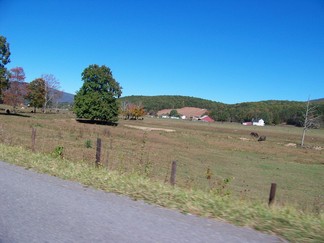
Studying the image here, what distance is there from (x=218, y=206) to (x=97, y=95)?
2592 inches

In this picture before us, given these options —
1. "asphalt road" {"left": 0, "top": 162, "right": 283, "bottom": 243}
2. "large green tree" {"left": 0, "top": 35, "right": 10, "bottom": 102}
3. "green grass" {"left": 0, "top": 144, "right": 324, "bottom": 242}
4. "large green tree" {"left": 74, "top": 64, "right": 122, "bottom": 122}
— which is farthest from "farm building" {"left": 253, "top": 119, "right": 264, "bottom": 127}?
"asphalt road" {"left": 0, "top": 162, "right": 283, "bottom": 243}

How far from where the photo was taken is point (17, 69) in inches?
3123

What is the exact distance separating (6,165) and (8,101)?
8130 centimetres

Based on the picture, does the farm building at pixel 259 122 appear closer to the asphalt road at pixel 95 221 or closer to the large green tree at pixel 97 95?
the large green tree at pixel 97 95

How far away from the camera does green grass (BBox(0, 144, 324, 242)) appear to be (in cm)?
535

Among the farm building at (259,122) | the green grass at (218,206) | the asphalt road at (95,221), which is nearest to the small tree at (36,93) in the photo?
the green grass at (218,206)

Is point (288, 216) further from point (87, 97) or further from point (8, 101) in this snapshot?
point (8, 101)

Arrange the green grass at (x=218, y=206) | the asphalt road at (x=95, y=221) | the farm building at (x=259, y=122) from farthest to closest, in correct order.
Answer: the farm building at (x=259, y=122) → the green grass at (x=218, y=206) → the asphalt road at (x=95, y=221)

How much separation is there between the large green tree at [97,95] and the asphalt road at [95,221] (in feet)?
207

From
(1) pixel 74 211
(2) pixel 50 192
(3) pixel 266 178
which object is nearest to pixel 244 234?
(1) pixel 74 211

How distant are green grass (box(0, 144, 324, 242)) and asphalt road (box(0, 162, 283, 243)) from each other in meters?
0.31

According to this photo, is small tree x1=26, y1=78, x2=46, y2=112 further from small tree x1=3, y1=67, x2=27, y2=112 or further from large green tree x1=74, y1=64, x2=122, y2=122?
large green tree x1=74, y1=64, x2=122, y2=122

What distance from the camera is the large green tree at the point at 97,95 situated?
69.6m

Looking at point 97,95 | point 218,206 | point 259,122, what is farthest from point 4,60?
point 259,122
